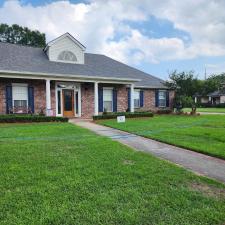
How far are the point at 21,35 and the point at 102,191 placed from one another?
4207 centimetres

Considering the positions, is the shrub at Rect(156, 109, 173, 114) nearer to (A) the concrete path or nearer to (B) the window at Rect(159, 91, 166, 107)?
(B) the window at Rect(159, 91, 166, 107)

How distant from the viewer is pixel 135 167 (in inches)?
228

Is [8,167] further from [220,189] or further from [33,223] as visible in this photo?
[220,189]

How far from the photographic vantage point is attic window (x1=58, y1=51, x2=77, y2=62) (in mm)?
19888

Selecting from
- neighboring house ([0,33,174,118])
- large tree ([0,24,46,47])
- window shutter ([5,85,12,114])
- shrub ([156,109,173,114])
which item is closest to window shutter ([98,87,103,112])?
neighboring house ([0,33,174,118])

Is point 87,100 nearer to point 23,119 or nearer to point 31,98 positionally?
Answer: point 31,98

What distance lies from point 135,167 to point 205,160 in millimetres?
1982

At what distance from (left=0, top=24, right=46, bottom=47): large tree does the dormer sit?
902 inches

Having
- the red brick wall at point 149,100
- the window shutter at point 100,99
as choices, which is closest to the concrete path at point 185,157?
the window shutter at point 100,99

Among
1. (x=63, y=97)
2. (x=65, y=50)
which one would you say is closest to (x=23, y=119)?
(x=63, y=97)

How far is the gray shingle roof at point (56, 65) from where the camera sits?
17.2 meters

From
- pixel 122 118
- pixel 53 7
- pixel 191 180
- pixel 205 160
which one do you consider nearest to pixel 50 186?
pixel 191 180

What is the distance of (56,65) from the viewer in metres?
18.9

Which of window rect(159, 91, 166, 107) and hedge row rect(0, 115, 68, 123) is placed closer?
hedge row rect(0, 115, 68, 123)
